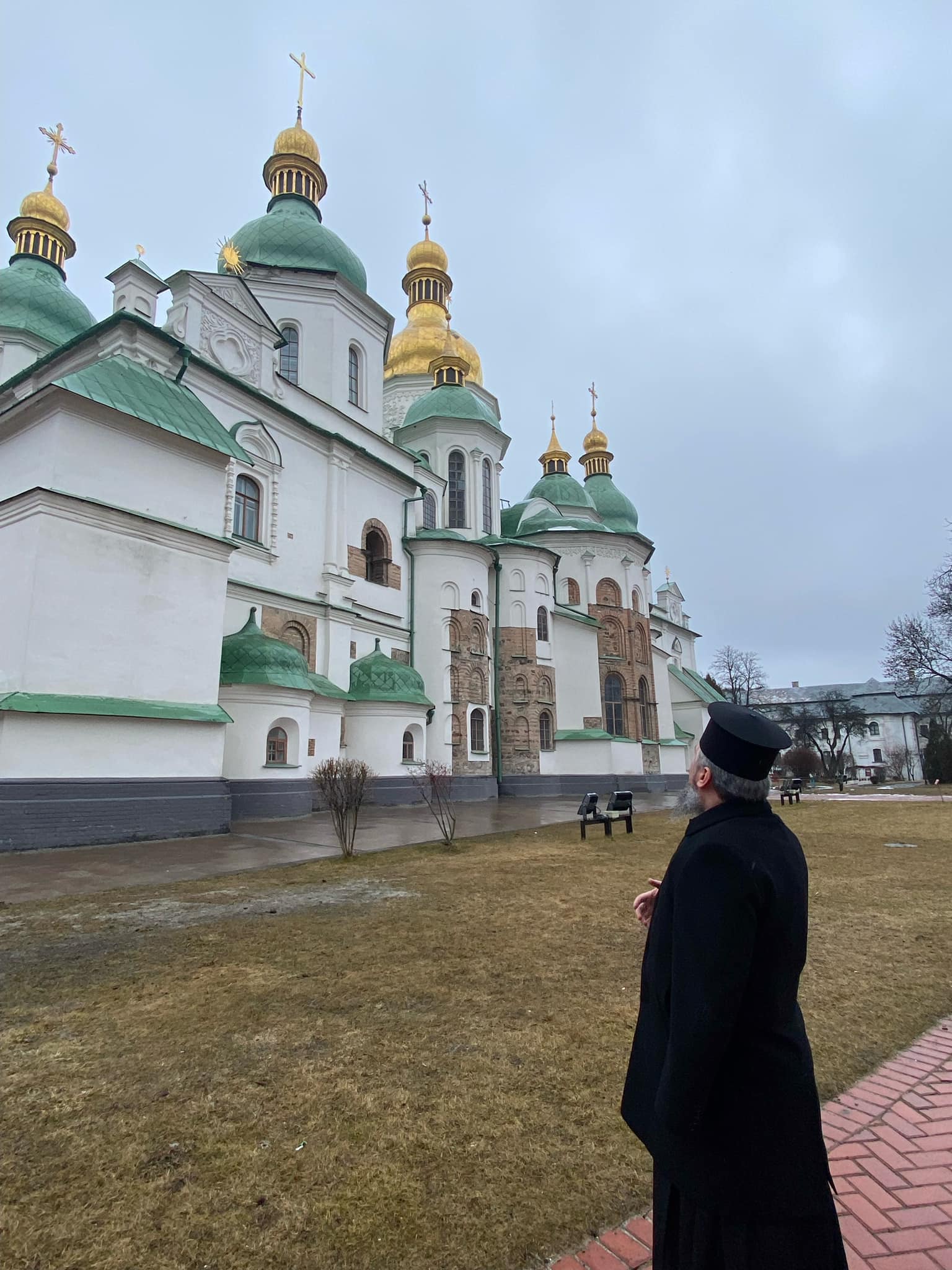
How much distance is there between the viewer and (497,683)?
27672mm

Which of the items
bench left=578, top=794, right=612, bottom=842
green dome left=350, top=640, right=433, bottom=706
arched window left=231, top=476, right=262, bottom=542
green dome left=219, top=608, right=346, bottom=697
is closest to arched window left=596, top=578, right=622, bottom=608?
green dome left=350, top=640, right=433, bottom=706

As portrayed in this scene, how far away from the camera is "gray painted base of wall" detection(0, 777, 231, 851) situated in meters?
11.3

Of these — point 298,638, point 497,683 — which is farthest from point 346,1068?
point 497,683

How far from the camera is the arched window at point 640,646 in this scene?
33.2 metres

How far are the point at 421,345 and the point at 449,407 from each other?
309 inches

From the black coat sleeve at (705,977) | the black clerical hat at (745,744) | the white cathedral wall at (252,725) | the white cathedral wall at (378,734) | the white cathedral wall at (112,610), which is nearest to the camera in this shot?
the black coat sleeve at (705,977)

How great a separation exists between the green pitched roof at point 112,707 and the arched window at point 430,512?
51.9 ft

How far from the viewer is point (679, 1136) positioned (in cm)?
167

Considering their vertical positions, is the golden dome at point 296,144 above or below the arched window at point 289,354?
above

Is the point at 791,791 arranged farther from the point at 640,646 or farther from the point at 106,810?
the point at 106,810

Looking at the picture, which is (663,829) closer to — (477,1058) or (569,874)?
(569,874)

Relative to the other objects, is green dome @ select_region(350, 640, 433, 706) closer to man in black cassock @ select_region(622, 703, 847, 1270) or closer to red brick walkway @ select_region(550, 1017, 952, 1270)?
red brick walkway @ select_region(550, 1017, 952, 1270)

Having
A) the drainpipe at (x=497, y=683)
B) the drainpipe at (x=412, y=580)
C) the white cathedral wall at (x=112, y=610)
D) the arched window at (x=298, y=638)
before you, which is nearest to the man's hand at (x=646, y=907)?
the white cathedral wall at (x=112, y=610)

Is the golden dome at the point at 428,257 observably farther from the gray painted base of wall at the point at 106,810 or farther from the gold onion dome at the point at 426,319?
the gray painted base of wall at the point at 106,810
